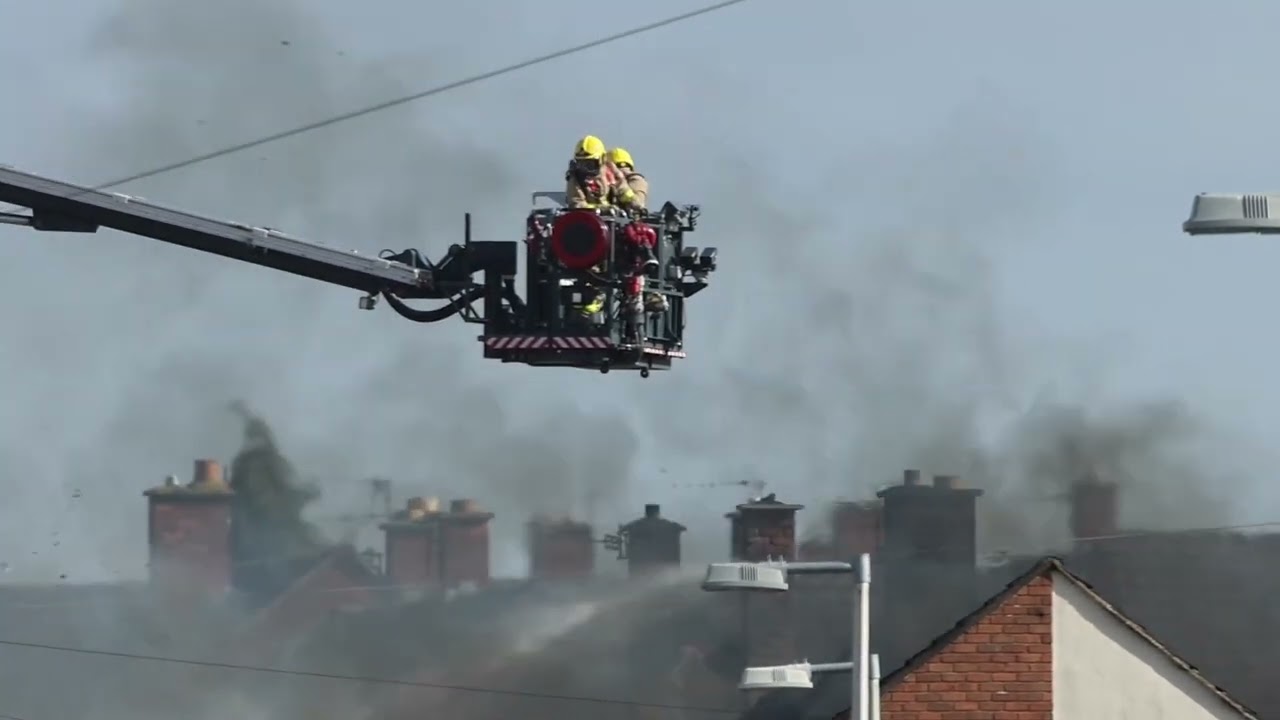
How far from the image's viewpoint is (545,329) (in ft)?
84.8

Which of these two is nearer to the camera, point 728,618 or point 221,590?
point 728,618

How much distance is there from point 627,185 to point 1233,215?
7182mm

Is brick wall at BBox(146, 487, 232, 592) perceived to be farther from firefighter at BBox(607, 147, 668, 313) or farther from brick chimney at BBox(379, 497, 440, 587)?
firefighter at BBox(607, 147, 668, 313)

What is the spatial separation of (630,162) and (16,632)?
43714 millimetres

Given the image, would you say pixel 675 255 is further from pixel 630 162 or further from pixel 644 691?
pixel 644 691

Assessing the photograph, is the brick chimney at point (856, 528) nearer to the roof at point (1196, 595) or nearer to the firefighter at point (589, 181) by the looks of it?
the roof at point (1196, 595)

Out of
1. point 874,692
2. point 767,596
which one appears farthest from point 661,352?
point 767,596

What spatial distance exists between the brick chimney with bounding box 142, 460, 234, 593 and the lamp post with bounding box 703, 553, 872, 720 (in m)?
37.8

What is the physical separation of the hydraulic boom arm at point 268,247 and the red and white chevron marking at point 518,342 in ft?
2.51

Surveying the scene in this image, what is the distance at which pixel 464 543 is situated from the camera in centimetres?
6003

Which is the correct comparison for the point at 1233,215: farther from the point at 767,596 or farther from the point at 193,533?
the point at 193,533

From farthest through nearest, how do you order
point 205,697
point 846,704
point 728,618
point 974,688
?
point 205,697 < point 728,618 < point 846,704 < point 974,688

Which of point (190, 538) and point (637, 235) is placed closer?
point (637, 235)

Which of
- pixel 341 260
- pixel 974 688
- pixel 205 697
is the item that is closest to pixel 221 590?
pixel 205 697
